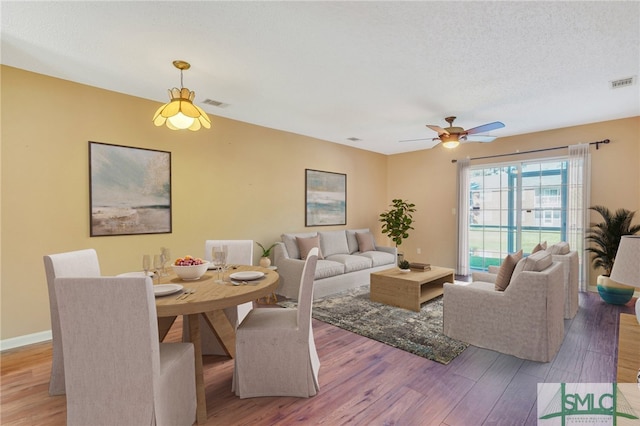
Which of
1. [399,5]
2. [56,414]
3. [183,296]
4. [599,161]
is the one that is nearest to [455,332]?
[183,296]

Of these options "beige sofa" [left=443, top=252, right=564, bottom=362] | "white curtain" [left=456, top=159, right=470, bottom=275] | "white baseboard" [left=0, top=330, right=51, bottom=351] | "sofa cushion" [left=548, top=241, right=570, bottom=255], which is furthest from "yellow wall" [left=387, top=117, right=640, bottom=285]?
"white baseboard" [left=0, top=330, right=51, bottom=351]

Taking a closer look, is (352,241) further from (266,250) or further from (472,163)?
(472,163)

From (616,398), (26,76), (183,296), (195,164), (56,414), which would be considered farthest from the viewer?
(195,164)

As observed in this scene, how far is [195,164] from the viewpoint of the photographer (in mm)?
4164

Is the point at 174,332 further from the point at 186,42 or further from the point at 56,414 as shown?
the point at 186,42

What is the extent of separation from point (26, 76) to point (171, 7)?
209 cm

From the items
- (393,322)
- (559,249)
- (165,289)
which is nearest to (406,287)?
(393,322)

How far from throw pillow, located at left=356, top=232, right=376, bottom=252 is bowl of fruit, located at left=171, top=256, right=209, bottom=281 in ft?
13.1

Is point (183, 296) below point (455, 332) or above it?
above

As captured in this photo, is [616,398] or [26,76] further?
[26,76]

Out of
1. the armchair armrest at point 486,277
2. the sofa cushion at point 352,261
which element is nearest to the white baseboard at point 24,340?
the sofa cushion at point 352,261

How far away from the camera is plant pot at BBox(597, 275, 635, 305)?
3.99 meters

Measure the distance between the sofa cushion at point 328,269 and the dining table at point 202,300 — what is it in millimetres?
1980

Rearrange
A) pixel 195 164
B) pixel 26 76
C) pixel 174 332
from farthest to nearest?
1. pixel 195 164
2. pixel 174 332
3. pixel 26 76
